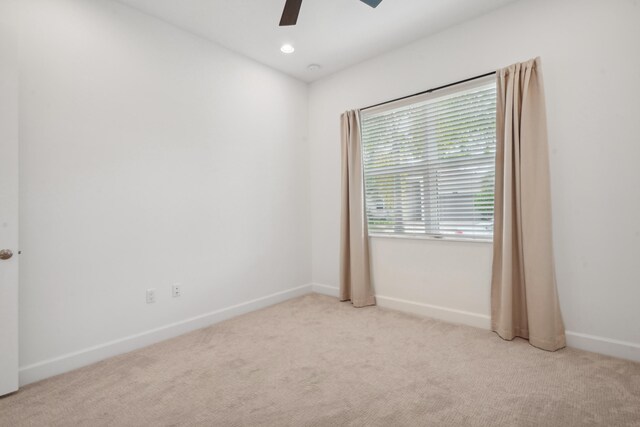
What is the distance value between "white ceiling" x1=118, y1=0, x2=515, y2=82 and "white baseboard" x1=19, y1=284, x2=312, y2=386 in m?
2.55

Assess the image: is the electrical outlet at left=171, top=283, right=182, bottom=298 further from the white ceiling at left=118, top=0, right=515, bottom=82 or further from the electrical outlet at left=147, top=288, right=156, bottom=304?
the white ceiling at left=118, top=0, right=515, bottom=82

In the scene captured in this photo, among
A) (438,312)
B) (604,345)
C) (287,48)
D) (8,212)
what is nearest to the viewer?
Answer: (8,212)

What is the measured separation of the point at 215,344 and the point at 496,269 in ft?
7.61

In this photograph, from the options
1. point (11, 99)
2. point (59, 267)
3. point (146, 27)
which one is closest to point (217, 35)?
point (146, 27)

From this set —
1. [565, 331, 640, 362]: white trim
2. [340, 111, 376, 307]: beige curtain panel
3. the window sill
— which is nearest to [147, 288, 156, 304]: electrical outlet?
[340, 111, 376, 307]: beige curtain panel

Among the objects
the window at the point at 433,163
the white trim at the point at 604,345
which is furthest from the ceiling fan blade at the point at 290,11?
the white trim at the point at 604,345

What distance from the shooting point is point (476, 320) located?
2736 millimetres

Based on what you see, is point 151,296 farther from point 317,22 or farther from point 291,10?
point 317,22

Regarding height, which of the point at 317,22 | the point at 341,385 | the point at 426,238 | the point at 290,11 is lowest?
the point at 341,385

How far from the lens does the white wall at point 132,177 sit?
6.82 feet

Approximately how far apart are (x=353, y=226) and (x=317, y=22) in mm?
1944

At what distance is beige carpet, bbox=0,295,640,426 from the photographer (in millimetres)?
1604

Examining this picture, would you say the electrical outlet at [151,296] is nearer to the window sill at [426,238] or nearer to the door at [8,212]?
the door at [8,212]

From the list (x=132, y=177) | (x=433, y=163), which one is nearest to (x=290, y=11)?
(x=132, y=177)
